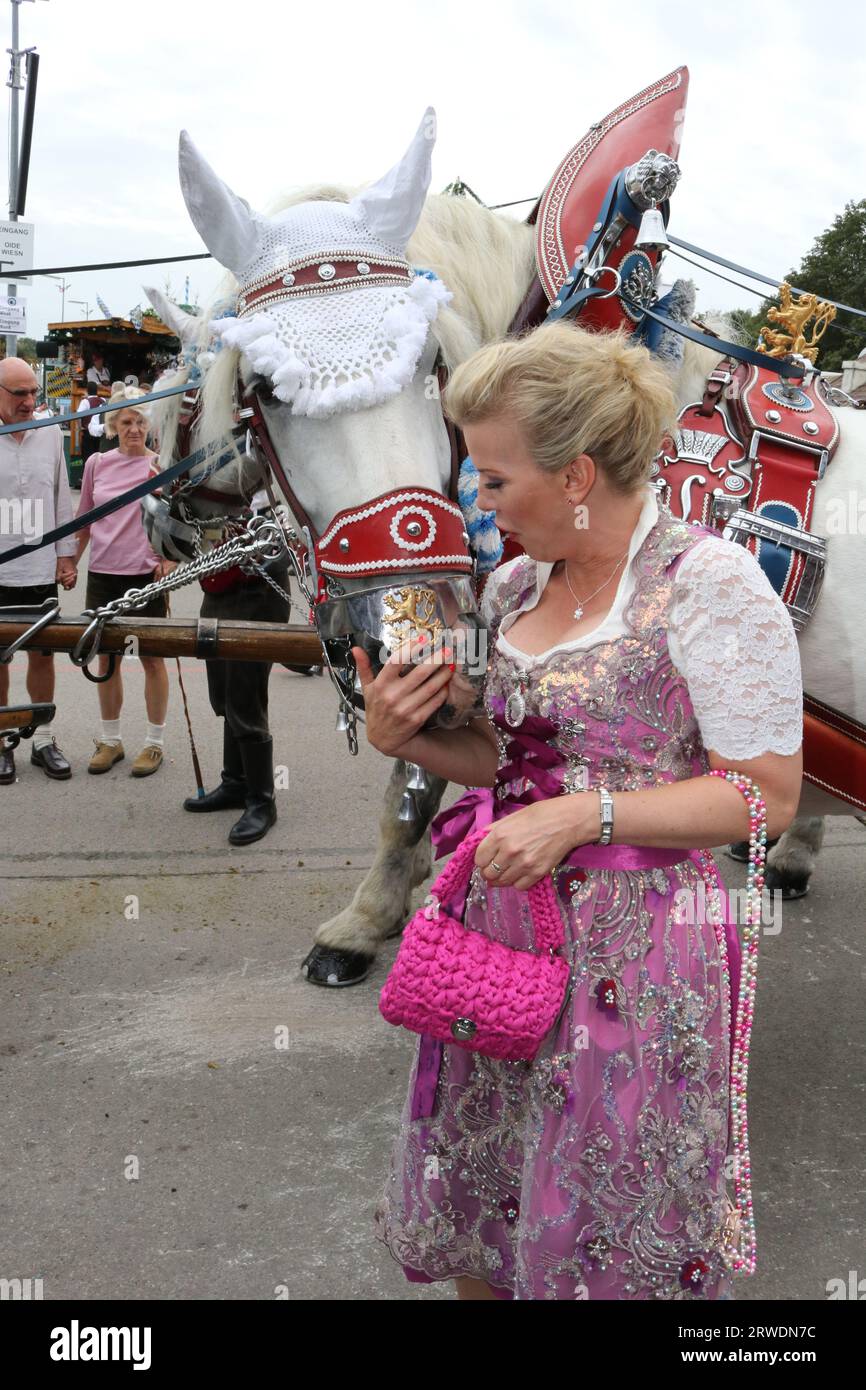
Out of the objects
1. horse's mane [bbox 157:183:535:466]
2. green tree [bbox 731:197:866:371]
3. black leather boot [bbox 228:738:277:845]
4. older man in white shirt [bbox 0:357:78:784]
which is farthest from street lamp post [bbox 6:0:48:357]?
green tree [bbox 731:197:866:371]

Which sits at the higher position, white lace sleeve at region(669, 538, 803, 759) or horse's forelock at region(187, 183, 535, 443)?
horse's forelock at region(187, 183, 535, 443)

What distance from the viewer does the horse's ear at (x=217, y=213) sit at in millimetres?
1975

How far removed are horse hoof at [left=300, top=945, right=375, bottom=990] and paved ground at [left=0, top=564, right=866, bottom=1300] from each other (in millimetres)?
59

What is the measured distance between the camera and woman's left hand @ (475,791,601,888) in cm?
136

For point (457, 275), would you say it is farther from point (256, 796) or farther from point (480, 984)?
point (256, 796)

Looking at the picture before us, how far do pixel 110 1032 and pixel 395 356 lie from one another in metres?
2.17

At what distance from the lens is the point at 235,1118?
272cm

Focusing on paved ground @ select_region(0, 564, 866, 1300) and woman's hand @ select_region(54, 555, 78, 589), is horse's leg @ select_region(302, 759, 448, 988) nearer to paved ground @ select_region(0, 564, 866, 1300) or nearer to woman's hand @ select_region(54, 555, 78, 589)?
paved ground @ select_region(0, 564, 866, 1300)

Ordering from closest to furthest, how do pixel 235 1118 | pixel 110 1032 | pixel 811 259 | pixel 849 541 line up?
pixel 849 541, pixel 235 1118, pixel 110 1032, pixel 811 259

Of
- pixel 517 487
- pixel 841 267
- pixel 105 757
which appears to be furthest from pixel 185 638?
pixel 841 267

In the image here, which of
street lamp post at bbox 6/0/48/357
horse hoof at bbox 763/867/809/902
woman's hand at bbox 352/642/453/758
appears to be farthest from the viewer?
street lamp post at bbox 6/0/48/357

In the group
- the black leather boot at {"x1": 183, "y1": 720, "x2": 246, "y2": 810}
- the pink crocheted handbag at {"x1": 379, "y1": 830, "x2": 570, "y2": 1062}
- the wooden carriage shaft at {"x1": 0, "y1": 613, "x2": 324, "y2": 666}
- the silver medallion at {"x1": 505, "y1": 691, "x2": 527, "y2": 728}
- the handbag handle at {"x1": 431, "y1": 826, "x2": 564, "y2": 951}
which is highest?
the silver medallion at {"x1": 505, "y1": 691, "x2": 527, "y2": 728}
